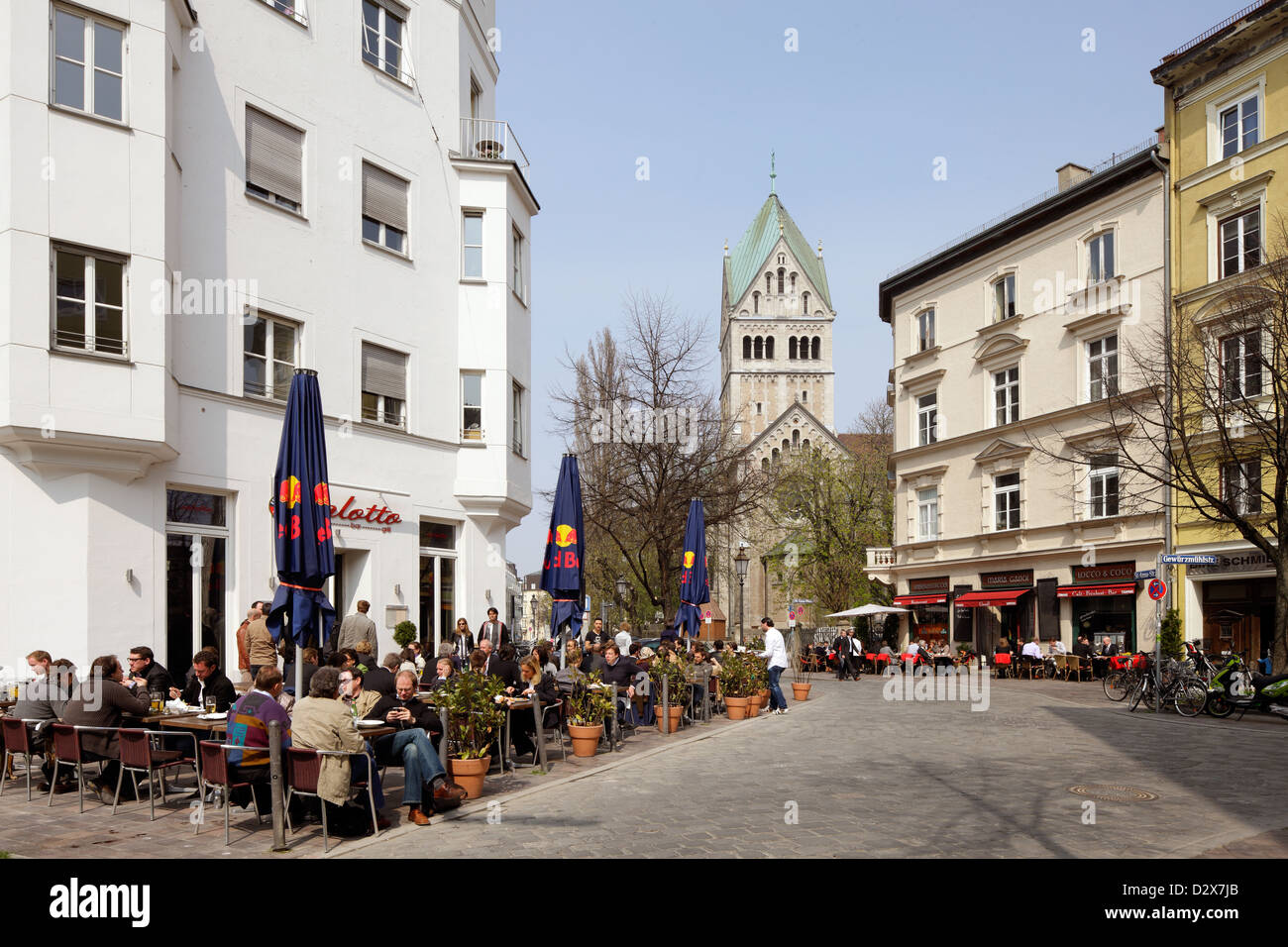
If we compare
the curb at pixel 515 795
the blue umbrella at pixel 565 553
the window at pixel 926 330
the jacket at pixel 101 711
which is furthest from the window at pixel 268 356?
the window at pixel 926 330

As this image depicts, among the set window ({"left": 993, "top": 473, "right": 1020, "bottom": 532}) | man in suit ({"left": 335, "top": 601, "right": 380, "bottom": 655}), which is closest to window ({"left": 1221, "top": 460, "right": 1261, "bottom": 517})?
window ({"left": 993, "top": 473, "right": 1020, "bottom": 532})

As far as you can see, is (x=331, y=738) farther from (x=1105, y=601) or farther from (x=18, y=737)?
(x=1105, y=601)

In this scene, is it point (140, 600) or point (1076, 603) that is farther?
point (1076, 603)

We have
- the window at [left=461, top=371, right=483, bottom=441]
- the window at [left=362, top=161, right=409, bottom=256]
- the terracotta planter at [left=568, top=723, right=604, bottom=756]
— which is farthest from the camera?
the window at [left=461, top=371, right=483, bottom=441]

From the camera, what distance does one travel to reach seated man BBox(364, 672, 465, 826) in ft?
31.8

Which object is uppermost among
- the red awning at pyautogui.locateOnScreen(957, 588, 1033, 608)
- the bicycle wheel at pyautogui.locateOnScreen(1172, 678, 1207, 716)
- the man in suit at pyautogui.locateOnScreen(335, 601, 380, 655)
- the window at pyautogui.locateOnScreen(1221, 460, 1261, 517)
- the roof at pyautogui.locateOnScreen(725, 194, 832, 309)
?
the roof at pyautogui.locateOnScreen(725, 194, 832, 309)

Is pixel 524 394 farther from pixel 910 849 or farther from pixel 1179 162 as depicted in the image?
pixel 1179 162

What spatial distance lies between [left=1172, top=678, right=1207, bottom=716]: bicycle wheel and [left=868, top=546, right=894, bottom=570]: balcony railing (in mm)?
24459

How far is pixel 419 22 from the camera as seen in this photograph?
2330 cm

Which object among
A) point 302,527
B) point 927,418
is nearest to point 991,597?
point 927,418

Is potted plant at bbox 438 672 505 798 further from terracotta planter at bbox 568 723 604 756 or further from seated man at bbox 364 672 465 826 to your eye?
terracotta planter at bbox 568 723 604 756
